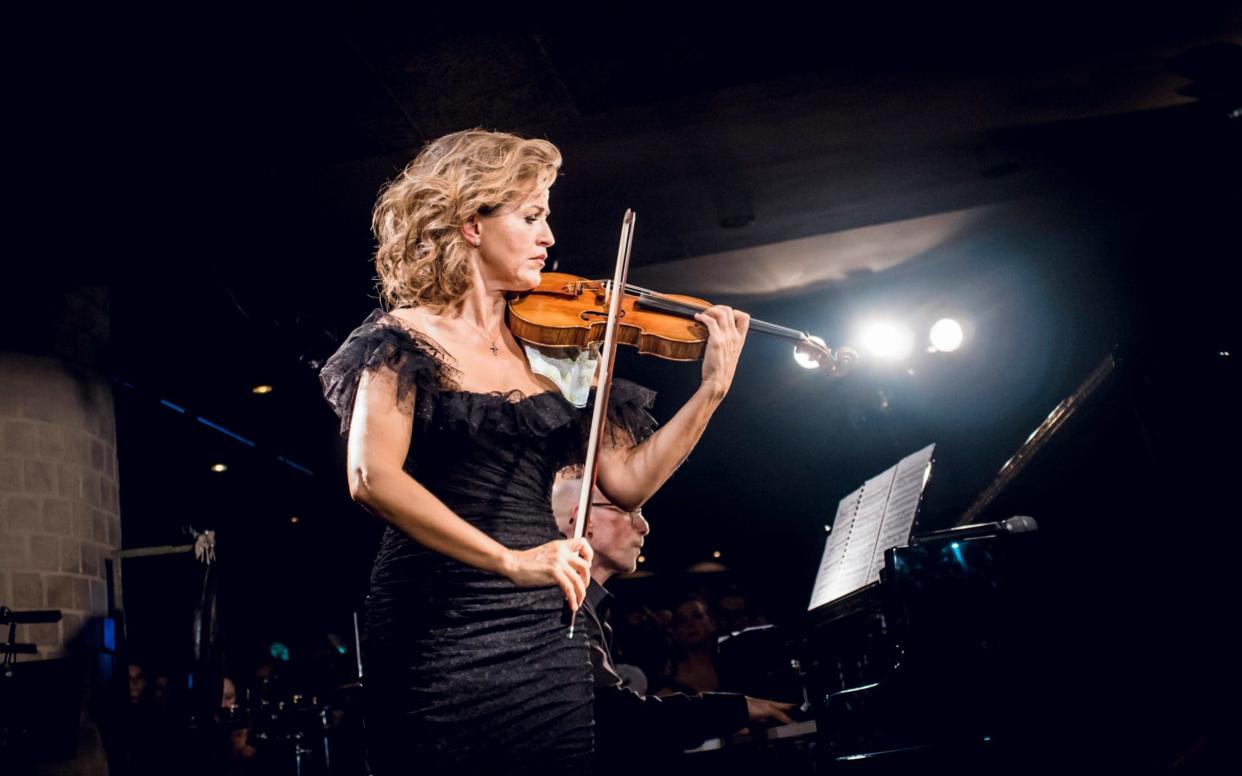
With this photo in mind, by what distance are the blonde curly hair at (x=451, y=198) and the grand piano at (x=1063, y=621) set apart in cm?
147

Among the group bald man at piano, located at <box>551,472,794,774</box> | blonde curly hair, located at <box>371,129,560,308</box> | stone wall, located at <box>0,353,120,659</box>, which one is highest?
stone wall, located at <box>0,353,120,659</box>

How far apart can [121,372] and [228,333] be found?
134cm

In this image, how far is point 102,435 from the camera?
5.21 m

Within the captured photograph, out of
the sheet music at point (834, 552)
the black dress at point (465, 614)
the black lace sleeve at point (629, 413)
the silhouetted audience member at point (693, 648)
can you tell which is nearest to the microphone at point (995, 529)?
the sheet music at point (834, 552)

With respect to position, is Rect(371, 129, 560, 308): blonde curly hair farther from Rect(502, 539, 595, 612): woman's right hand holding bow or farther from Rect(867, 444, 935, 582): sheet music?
Rect(867, 444, 935, 582): sheet music

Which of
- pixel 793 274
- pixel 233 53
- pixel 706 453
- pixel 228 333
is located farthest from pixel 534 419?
pixel 706 453

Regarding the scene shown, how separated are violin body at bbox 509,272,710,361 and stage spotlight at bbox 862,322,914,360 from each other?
505 centimetres

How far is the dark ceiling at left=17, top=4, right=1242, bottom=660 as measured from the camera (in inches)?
160

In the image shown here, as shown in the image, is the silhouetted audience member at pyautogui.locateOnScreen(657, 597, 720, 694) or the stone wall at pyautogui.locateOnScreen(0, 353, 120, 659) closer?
the stone wall at pyautogui.locateOnScreen(0, 353, 120, 659)

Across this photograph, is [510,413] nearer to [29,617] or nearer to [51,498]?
[29,617]

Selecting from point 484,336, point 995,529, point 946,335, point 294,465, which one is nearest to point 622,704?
point 995,529

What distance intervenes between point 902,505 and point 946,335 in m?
4.39

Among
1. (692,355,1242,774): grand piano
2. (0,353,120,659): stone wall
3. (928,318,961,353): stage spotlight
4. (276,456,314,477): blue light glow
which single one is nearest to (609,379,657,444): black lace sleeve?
(692,355,1242,774): grand piano

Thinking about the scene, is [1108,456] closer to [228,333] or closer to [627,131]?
[627,131]
